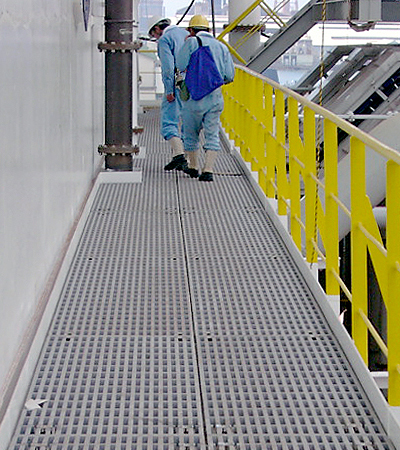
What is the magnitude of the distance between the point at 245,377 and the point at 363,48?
1273 cm

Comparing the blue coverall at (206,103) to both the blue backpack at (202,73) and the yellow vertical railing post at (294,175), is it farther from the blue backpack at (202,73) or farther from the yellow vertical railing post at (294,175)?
the yellow vertical railing post at (294,175)

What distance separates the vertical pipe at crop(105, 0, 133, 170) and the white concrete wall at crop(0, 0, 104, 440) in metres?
1.36

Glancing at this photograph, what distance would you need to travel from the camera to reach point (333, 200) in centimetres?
427

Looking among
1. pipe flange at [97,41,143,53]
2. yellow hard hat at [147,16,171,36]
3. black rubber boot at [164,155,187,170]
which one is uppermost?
yellow hard hat at [147,16,171,36]

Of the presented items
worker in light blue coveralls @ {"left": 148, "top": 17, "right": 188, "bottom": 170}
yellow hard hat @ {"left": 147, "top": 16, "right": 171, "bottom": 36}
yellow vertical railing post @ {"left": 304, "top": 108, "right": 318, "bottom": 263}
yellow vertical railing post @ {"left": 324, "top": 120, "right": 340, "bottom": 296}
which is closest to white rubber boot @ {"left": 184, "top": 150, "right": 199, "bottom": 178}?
worker in light blue coveralls @ {"left": 148, "top": 17, "right": 188, "bottom": 170}

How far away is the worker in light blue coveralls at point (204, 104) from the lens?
23.3ft

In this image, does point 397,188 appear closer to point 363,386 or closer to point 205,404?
point 363,386

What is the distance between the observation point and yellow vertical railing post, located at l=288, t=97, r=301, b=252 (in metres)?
5.29

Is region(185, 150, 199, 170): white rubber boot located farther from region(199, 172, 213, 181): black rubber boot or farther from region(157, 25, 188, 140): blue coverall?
region(157, 25, 188, 140): blue coverall

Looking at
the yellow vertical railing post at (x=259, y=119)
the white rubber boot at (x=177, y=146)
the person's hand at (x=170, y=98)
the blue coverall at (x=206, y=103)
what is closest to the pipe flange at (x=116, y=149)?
the blue coverall at (x=206, y=103)

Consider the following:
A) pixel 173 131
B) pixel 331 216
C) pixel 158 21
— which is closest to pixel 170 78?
pixel 173 131

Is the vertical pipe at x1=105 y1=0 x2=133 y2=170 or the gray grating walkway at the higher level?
the vertical pipe at x1=105 y1=0 x2=133 y2=170

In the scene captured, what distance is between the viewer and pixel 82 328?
393cm

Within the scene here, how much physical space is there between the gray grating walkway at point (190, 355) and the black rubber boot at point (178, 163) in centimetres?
206
